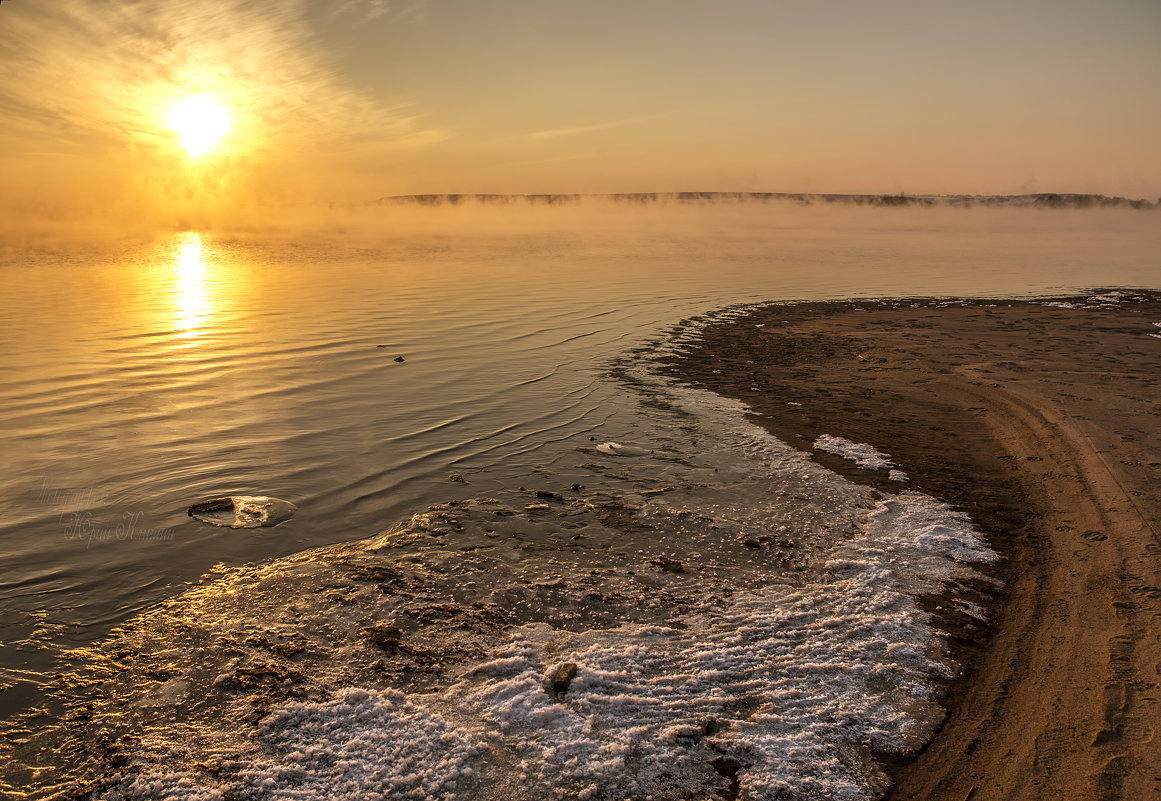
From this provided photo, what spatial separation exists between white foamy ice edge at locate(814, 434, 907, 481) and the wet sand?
0.17 metres

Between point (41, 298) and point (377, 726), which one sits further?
point (41, 298)

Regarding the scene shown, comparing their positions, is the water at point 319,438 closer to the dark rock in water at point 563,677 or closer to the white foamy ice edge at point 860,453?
the dark rock in water at point 563,677

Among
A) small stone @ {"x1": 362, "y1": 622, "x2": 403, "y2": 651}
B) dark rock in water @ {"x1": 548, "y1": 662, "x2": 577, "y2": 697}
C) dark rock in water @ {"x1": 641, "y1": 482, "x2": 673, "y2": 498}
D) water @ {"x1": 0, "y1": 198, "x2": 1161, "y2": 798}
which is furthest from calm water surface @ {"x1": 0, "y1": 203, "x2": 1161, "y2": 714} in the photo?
dark rock in water @ {"x1": 548, "y1": 662, "x2": 577, "y2": 697}

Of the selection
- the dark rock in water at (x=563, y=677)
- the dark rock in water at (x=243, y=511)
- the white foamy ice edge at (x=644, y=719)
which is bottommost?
the white foamy ice edge at (x=644, y=719)

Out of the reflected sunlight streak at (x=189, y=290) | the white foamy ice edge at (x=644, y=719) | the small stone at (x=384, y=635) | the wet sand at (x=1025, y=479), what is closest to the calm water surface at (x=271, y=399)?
the reflected sunlight streak at (x=189, y=290)

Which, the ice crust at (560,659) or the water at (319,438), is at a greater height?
the water at (319,438)

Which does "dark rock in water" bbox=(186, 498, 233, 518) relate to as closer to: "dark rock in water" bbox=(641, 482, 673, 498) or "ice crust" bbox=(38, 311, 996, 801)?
"ice crust" bbox=(38, 311, 996, 801)

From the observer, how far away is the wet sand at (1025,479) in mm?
4137

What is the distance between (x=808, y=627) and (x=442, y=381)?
9266 millimetres

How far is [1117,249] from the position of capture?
159 ft

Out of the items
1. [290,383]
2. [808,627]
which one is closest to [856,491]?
[808,627]

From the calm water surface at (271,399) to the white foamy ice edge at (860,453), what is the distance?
3201 millimetres

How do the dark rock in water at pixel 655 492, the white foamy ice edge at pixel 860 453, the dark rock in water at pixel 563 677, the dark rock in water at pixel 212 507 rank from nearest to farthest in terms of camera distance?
the dark rock in water at pixel 563 677 < the dark rock in water at pixel 212 507 < the dark rock in water at pixel 655 492 < the white foamy ice edge at pixel 860 453

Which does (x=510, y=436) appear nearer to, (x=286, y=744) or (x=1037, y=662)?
(x=286, y=744)
